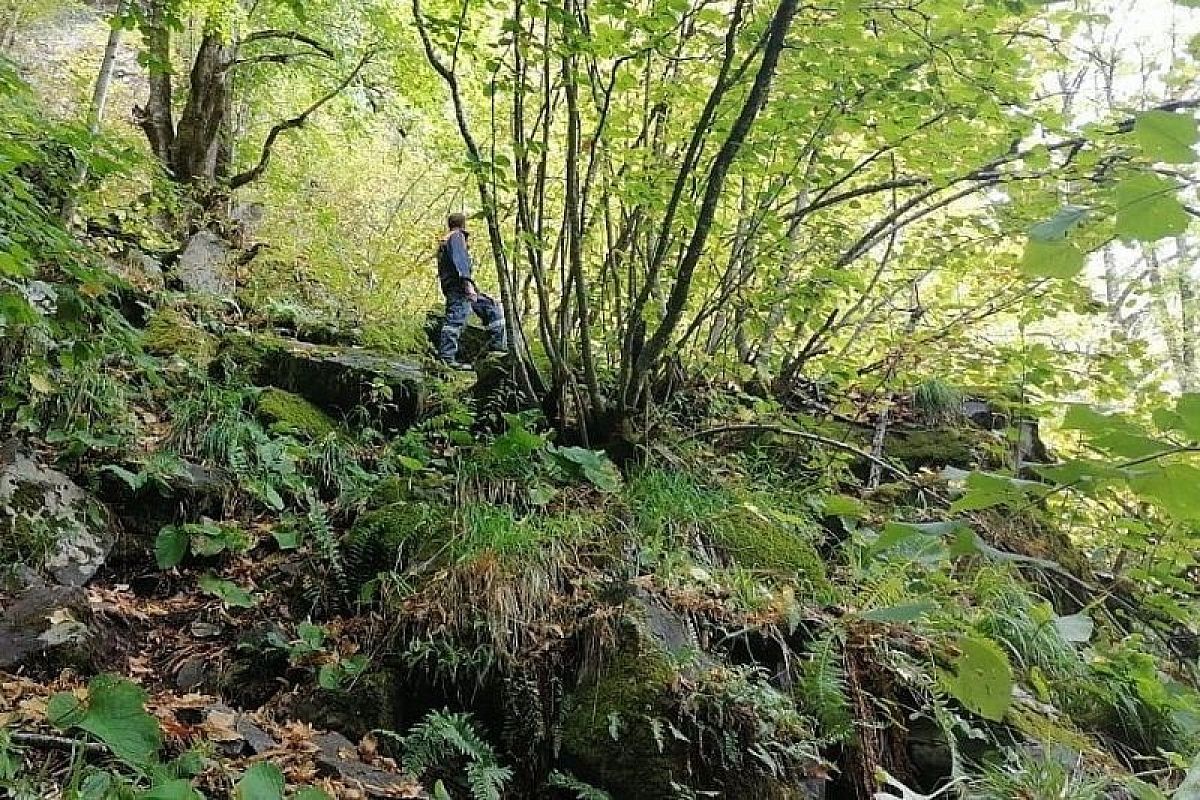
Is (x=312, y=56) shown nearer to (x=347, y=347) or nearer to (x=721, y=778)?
(x=347, y=347)

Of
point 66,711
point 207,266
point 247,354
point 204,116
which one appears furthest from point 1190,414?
point 204,116

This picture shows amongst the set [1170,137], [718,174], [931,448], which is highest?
[718,174]

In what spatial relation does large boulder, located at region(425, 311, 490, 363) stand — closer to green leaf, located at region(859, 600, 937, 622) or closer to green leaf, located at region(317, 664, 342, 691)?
green leaf, located at region(317, 664, 342, 691)

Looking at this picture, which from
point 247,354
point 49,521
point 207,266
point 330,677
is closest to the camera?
point 330,677

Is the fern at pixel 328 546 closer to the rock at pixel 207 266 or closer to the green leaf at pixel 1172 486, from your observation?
the green leaf at pixel 1172 486

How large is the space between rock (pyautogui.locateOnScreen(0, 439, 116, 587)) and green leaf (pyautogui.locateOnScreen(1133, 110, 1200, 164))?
3.83 metres

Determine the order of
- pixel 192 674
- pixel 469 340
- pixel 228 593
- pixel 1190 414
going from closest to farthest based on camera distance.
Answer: pixel 1190 414 < pixel 192 674 < pixel 228 593 < pixel 469 340

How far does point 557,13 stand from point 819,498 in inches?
120

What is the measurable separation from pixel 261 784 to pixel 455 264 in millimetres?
5458

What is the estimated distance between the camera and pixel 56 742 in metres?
2.19

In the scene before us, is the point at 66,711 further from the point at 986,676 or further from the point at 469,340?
the point at 469,340

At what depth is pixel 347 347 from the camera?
661 cm

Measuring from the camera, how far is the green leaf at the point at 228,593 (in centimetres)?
345

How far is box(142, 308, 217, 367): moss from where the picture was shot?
541cm
